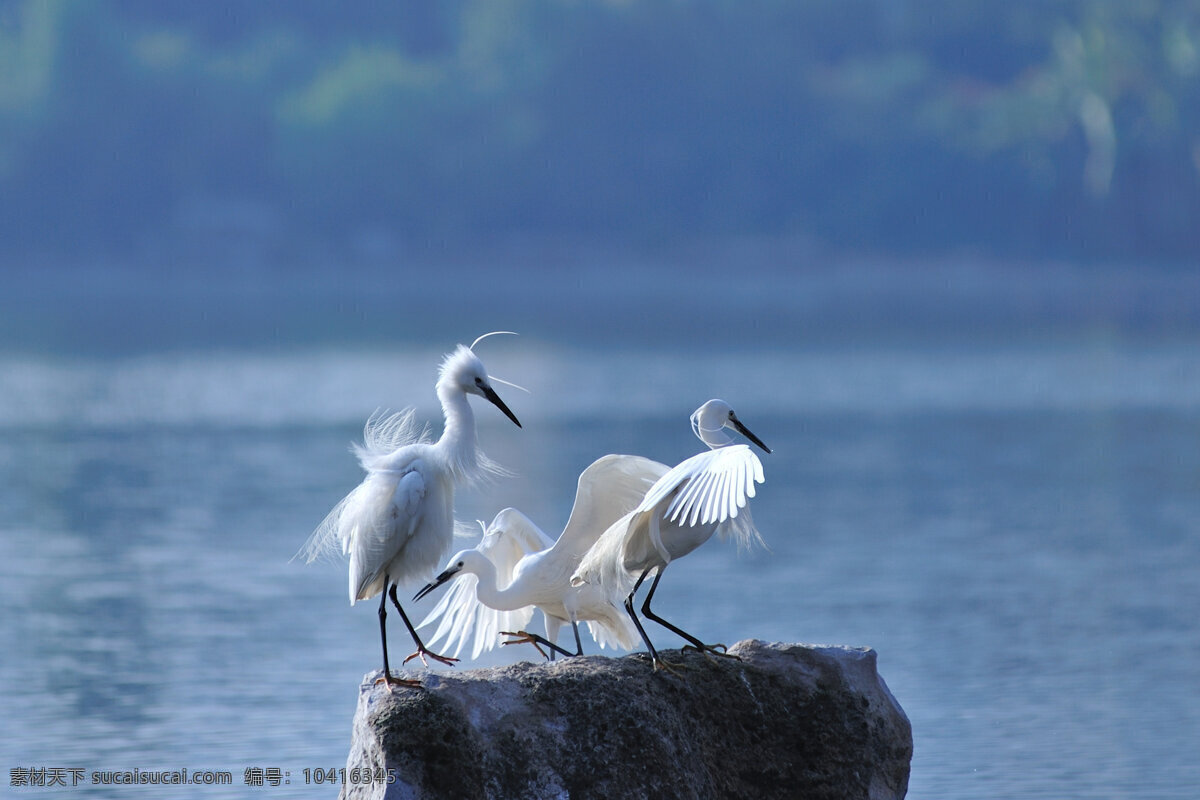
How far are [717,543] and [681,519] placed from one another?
8443 millimetres

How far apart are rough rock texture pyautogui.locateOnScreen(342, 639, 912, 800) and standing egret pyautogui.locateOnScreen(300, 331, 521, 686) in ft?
2.10

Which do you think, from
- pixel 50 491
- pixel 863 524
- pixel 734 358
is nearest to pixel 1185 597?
pixel 863 524

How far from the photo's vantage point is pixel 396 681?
6.05 m

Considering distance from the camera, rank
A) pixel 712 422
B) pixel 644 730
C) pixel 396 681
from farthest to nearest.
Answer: pixel 712 422 < pixel 644 730 < pixel 396 681

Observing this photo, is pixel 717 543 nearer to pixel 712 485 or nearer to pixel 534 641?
pixel 534 641

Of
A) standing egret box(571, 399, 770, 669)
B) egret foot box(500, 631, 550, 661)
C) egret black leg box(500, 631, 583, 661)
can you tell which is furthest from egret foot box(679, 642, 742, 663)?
egret foot box(500, 631, 550, 661)

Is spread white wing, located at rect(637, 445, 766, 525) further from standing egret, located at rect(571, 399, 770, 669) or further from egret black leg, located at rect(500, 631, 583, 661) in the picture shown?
egret black leg, located at rect(500, 631, 583, 661)

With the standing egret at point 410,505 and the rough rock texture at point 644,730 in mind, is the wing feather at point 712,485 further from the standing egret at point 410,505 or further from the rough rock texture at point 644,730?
the standing egret at point 410,505

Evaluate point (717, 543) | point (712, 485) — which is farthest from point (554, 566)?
point (717, 543)

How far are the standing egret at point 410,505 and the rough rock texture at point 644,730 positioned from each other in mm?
640

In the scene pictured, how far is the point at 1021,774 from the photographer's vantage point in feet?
28.6

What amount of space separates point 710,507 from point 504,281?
7357 centimetres

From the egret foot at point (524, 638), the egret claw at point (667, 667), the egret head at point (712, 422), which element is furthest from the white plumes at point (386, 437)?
the egret claw at point (667, 667)

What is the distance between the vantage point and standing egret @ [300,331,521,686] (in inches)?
263
